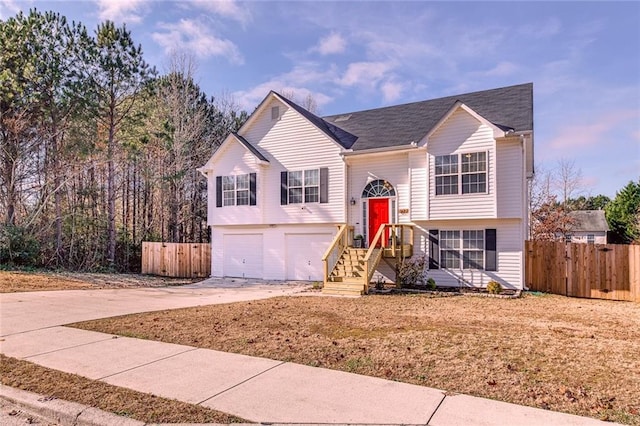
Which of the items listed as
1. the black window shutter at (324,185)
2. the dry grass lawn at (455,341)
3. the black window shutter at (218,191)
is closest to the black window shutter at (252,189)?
the black window shutter at (218,191)

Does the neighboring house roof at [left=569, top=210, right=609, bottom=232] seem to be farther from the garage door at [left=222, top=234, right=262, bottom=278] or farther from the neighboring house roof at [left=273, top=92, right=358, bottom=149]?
the garage door at [left=222, top=234, right=262, bottom=278]

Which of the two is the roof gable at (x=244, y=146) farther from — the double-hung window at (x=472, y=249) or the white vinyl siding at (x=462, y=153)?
the double-hung window at (x=472, y=249)

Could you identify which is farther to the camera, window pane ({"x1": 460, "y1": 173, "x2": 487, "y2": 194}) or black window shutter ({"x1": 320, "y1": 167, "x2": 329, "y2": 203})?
black window shutter ({"x1": 320, "y1": 167, "x2": 329, "y2": 203})

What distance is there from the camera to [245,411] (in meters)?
3.66

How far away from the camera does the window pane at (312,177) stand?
647 inches

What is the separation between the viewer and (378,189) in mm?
15555

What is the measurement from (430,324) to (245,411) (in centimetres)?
484

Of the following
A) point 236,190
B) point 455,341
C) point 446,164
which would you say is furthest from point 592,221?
point 455,341

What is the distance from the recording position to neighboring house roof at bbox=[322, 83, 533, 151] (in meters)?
14.1

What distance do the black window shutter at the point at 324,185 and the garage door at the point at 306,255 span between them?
1.61 metres

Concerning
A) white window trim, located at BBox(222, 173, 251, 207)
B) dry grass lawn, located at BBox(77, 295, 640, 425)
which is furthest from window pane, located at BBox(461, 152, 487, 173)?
white window trim, located at BBox(222, 173, 251, 207)

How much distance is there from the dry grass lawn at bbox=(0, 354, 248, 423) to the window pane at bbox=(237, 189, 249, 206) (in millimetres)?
12836

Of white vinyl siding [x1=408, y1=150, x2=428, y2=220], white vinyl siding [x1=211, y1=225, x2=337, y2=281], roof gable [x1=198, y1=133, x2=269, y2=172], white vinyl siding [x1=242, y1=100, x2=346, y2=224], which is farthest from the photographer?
roof gable [x1=198, y1=133, x2=269, y2=172]

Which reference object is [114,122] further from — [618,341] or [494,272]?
[618,341]
